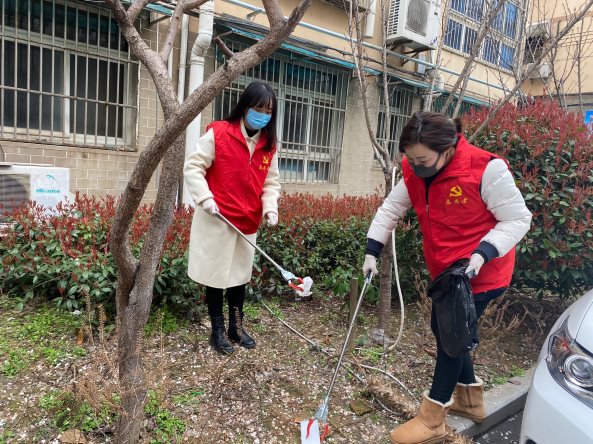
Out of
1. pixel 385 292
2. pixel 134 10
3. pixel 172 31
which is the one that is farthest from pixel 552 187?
pixel 134 10

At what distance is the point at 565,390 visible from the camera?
1.81m

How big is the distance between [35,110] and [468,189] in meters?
5.40

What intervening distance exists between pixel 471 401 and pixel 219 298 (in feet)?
5.27

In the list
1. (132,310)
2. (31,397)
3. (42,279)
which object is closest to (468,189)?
(132,310)

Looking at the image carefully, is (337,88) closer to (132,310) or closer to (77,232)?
(77,232)

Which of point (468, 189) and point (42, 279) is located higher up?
point (468, 189)

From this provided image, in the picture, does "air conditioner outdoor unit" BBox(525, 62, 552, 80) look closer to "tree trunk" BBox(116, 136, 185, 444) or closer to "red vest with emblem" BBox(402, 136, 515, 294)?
"red vest with emblem" BBox(402, 136, 515, 294)

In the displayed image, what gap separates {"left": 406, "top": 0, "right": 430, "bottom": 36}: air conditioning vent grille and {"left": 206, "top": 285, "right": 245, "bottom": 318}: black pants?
24.5 feet

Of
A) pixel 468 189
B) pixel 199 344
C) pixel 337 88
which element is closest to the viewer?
pixel 468 189

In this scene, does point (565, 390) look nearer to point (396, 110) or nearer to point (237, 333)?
point (237, 333)

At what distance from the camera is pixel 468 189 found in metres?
2.18

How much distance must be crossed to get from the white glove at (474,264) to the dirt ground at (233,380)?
968 millimetres

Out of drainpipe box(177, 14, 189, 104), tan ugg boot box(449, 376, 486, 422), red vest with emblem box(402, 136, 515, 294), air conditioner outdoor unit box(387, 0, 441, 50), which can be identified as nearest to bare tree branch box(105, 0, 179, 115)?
red vest with emblem box(402, 136, 515, 294)

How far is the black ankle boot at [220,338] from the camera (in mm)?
2952
